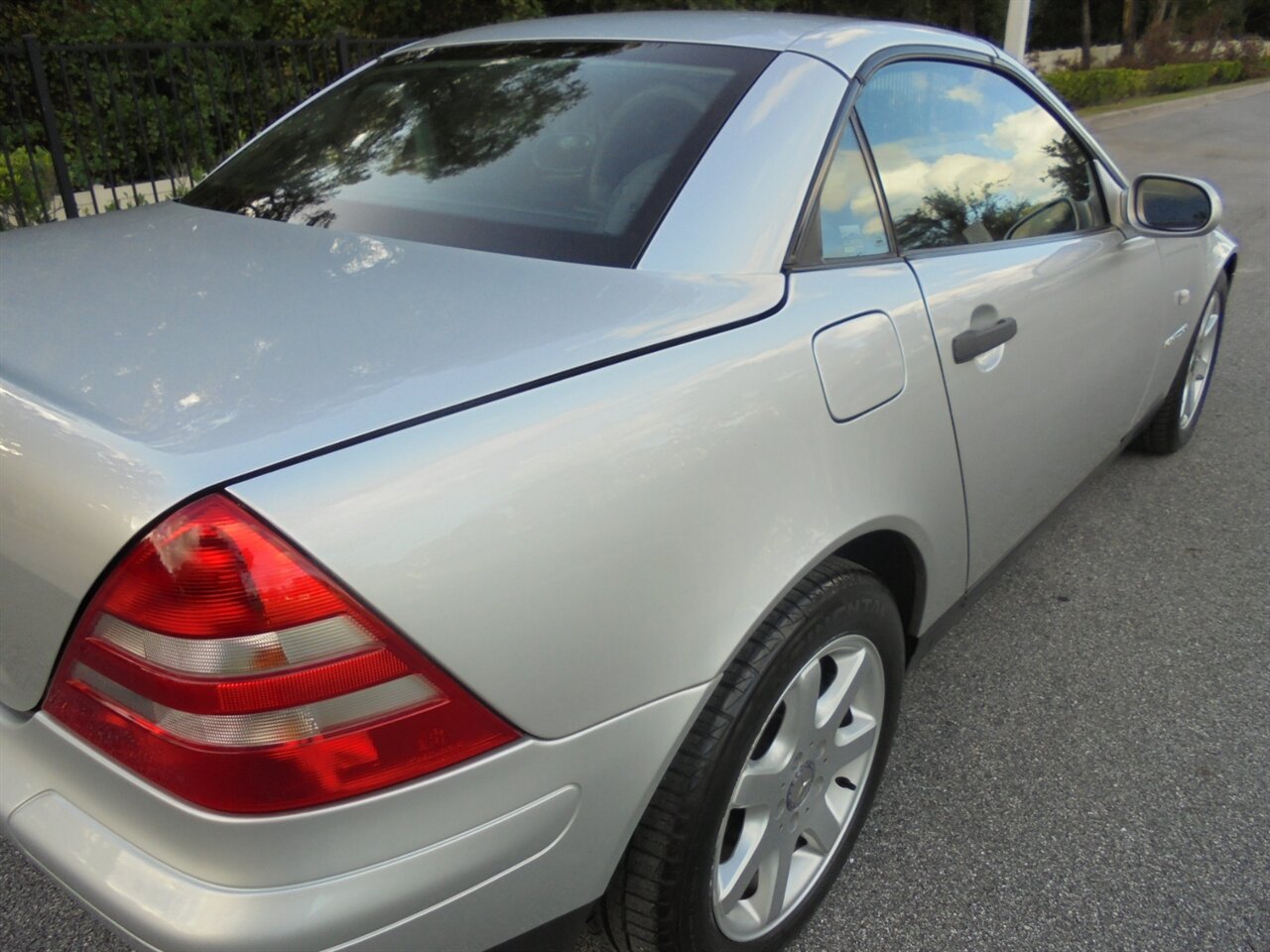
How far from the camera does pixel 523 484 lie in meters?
1.20

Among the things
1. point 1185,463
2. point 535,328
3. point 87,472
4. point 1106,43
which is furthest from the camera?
point 1106,43

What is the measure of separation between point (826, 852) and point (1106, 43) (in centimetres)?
4179

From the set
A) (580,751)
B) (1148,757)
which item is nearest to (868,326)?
(580,751)

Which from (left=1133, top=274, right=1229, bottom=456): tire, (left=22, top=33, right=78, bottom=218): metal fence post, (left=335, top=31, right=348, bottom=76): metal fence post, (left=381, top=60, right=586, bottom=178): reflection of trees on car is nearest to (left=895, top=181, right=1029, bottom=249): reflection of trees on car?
(left=381, top=60, right=586, bottom=178): reflection of trees on car

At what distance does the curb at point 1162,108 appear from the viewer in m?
17.4

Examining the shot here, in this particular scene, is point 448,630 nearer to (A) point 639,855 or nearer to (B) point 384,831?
(B) point 384,831

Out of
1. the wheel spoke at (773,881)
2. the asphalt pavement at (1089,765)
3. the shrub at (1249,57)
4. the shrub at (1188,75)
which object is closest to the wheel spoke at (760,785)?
the wheel spoke at (773,881)

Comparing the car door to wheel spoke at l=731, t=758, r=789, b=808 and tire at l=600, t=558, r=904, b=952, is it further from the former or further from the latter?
wheel spoke at l=731, t=758, r=789, b=808

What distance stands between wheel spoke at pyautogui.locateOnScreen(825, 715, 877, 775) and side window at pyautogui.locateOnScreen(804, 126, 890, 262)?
85 centimetres

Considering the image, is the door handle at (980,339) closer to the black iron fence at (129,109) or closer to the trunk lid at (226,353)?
the trunk lid at (226,353)

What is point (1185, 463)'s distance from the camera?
4082 millimetres

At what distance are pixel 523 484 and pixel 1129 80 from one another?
23518 millimetres

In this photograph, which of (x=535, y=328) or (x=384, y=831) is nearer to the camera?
(x=384, y=831)

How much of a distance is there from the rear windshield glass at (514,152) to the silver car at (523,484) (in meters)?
0.01
